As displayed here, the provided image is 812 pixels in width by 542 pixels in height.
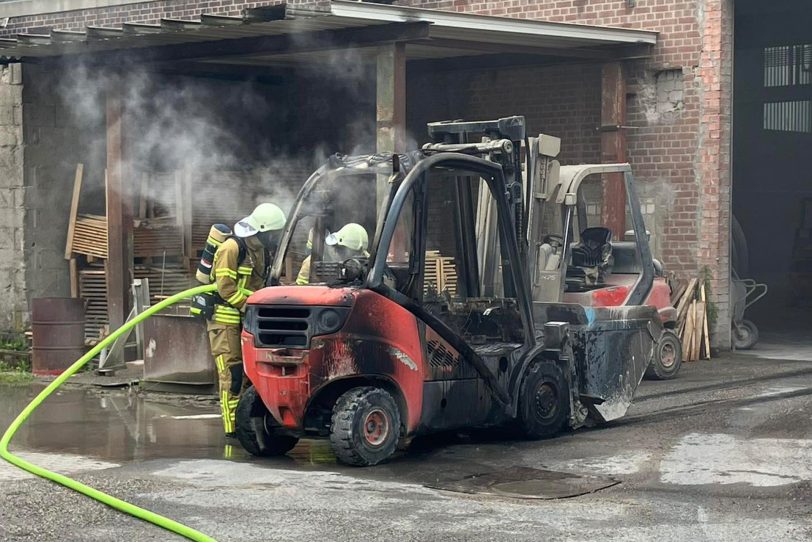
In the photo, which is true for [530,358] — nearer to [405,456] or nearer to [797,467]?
[405,456]

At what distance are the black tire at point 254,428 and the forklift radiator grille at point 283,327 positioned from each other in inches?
24.6

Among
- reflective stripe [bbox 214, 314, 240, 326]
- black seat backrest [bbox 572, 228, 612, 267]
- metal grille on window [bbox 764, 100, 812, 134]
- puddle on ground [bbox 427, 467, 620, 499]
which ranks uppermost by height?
metal grille on window [bbox 764, 100, 812, 134]

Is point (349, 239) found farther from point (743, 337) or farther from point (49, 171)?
point (743, 337)

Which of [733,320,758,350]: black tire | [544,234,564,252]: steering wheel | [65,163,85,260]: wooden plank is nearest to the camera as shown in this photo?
[544,234,564,252]: steering wheel

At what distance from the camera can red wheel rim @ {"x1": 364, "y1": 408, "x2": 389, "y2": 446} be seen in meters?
9.19

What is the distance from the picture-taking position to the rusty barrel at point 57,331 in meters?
15.0

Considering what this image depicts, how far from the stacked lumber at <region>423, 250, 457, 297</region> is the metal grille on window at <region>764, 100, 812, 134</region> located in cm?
1990

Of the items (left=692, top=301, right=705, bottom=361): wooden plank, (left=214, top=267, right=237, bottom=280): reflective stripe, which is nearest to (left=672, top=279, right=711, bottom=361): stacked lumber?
(left=692, top=301, right=705, bottom=361): wooden plank

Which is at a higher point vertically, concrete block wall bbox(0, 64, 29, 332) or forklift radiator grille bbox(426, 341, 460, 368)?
concrete block wall bbox(0, 64, 29, 332)

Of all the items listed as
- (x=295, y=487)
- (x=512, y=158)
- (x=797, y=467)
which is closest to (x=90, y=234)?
(x=512, y=158)

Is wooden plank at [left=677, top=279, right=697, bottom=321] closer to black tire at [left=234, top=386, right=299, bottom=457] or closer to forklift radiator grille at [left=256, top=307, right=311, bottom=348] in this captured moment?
black tire at [left=234, top=386, right=299, bottom=457]

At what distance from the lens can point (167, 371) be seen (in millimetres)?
13516

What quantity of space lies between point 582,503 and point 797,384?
20.7 feet

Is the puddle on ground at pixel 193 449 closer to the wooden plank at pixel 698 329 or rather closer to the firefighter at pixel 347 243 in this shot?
the firefighter at pixel 347 243
